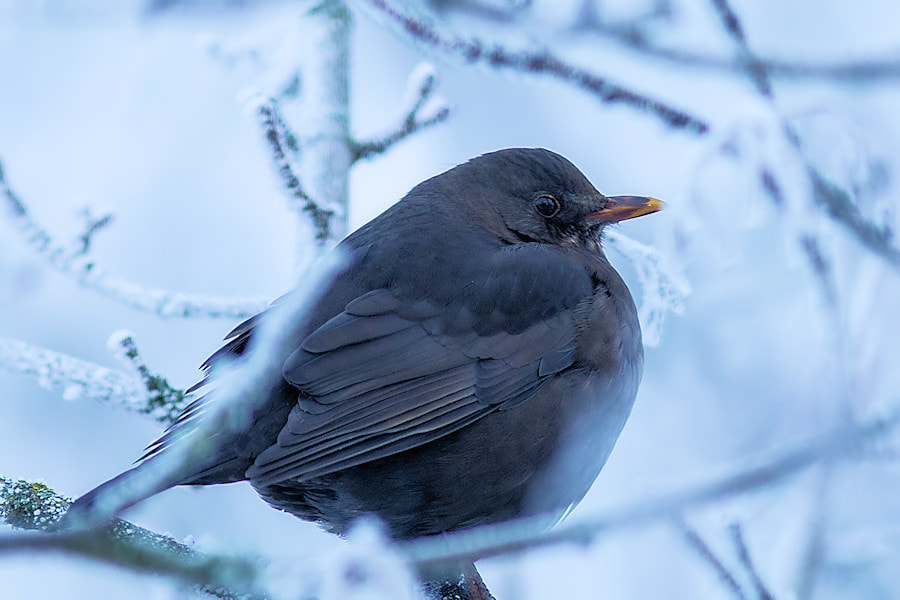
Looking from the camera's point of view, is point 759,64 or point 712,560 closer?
point 712,560

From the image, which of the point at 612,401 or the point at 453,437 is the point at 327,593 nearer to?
the point at 453,437

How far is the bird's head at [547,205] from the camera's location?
390 cm

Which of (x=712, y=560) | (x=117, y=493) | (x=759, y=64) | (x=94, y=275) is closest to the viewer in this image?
(x=117, y=493)

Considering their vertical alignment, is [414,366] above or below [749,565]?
above

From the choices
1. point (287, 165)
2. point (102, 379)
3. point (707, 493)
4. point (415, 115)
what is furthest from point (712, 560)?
point (415, 115)

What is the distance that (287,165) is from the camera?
3.26m

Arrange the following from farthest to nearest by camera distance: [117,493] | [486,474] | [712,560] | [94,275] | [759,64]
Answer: [94,275]
[486,474]
[759,64]
[712,560]
[117,493]

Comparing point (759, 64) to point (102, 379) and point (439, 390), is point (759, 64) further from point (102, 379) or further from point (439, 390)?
point (102, 379)

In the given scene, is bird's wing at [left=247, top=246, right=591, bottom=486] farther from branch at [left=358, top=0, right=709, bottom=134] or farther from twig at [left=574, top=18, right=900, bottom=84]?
twig at [left=574, top=18, right=900, bottom=84]

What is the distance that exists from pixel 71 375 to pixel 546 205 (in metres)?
1.86

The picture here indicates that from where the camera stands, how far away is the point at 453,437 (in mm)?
3121

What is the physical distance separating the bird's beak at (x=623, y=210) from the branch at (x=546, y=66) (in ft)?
2.51

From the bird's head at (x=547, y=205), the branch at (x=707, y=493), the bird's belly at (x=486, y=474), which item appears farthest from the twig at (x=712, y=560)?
the bird's head at (x=547, y=205)

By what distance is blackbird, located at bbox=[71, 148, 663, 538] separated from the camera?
116 inches
